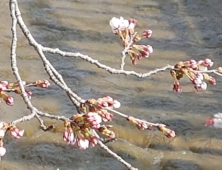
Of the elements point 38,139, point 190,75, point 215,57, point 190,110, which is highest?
point 190,75

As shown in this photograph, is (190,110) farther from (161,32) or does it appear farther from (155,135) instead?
(161,32)

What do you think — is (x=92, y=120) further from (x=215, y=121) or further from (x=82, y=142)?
(x=215, y=121)

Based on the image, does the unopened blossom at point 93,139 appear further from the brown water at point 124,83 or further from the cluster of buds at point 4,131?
the brown water at point 124,83

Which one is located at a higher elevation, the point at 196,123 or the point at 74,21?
the point at 74,21

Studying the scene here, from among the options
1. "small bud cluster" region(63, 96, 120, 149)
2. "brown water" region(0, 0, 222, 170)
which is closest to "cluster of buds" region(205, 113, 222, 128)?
"brown water" region(0, 0, 222, 170)

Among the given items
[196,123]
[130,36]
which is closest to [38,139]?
[196,123]

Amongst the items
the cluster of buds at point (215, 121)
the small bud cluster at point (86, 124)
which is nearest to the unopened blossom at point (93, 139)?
the small bud cluster at point (86, 124)
